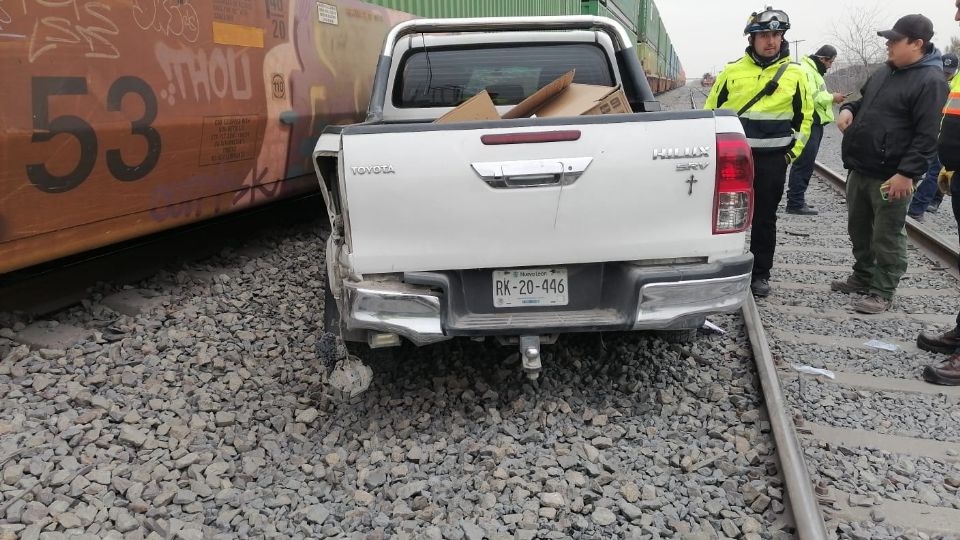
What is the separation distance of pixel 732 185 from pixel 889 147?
2424 mm

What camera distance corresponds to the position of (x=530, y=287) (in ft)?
10.4

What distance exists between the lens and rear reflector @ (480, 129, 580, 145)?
2.92m

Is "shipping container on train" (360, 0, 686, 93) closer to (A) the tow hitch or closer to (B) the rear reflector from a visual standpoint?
(B) the rear reflector

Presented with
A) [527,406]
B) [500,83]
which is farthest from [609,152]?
[500,83]

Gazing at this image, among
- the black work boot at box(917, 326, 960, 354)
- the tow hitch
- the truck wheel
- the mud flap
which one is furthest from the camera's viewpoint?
the truck wheel

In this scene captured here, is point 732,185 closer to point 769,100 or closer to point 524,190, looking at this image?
point 524,190

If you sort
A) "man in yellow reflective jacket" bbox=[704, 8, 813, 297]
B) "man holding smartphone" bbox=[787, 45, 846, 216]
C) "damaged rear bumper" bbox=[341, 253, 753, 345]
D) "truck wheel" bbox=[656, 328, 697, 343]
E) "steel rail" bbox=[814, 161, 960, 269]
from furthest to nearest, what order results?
"man holding smartphone" bbox=[787, 45, 846, 216] → "steel rail" bbox=[814, 161, 960, 269] → "man in yellow reflective jacket" bbox=[704, 8, 813, 297] → "truck wheel" bbox=[656, 328, 697, 343] → "damaged rear bumper" bbox=[341, 253, 753, 345]

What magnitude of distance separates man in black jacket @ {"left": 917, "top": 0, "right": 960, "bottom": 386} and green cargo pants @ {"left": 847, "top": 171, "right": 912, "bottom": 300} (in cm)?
69

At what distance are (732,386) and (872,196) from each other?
2.27 m

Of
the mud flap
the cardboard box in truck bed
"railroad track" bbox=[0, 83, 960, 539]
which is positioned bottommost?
"railroad track" bbox=[0, 83, 960, 539]

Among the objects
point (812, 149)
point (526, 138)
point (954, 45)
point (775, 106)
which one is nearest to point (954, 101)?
point (775, 106)

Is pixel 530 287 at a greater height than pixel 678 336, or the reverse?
pixel 530 287

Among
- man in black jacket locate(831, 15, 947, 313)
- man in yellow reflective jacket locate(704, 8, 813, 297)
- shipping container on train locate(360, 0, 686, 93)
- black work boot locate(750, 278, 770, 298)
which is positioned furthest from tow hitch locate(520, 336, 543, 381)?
shipping container on train locate(360, 0, 686, 93)

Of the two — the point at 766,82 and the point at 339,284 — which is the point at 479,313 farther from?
the point at 766,82
